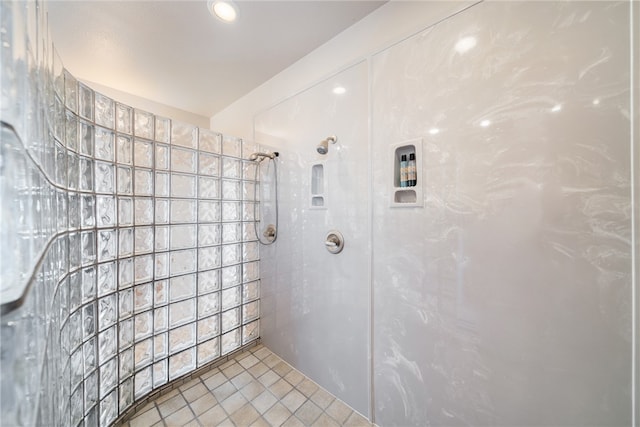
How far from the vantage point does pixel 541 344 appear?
0.80 metres

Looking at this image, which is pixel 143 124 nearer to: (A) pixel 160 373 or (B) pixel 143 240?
(B) pixel 143 240

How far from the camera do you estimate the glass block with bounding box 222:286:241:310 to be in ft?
5.66

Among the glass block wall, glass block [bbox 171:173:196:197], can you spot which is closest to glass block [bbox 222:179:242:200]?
the glass block wall

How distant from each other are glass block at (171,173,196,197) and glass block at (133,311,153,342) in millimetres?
773

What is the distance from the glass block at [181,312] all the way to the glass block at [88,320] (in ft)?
1.38

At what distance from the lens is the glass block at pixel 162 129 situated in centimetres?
138

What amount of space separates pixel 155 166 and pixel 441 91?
5.51 ft

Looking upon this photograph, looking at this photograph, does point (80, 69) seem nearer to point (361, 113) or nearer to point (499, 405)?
point (361, 113)

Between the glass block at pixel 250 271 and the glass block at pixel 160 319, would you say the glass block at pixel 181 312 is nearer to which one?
the glass block at pixel 160 319

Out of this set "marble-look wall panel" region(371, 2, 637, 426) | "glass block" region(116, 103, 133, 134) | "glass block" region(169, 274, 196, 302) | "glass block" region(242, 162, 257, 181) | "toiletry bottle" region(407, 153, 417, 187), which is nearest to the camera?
"marble-look wall panel" region(371, 2, 637, 426)

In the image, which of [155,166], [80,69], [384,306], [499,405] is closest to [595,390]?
[499,405]

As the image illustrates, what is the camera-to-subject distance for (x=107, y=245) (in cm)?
113

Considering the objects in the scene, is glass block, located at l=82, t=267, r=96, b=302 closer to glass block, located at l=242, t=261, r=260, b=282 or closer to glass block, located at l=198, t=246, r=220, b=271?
glass block, located at l=198, t=246, r=220, b=271

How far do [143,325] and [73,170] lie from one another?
3.18 ft
